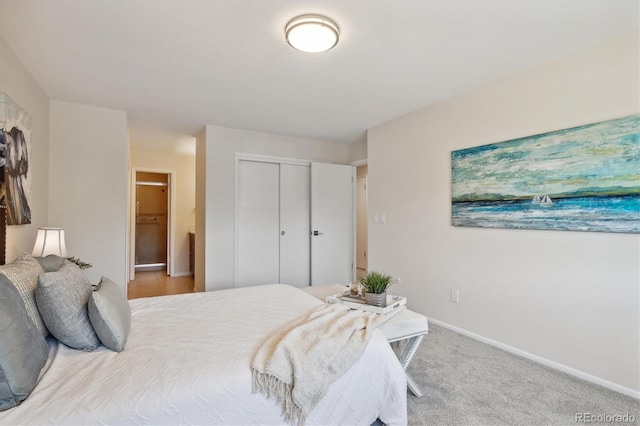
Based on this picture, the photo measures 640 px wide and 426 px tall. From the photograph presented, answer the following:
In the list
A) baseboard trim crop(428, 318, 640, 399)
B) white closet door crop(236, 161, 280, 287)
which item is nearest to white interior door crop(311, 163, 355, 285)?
white closet door crop(236, 161, 280, 287)

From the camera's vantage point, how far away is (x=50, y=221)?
320cm

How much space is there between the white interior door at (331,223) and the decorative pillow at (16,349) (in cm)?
366

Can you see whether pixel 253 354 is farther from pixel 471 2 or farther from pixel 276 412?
pixel 471 2

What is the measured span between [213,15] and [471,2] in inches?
58.4

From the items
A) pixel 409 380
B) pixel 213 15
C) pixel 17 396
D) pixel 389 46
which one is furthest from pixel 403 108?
pixel 17 396

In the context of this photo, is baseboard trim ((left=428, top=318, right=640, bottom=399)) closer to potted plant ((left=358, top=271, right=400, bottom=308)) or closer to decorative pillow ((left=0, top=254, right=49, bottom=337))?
potted plant ((left=358, top=271, right=400, bottom=308))

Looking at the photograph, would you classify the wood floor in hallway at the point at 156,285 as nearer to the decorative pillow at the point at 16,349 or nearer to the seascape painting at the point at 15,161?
the seascape painting at the point at 15,161

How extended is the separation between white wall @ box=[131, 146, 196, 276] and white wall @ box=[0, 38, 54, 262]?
8.77 feet

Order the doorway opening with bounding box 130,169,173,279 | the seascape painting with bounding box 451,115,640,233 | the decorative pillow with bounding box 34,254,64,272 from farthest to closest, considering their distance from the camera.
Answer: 1. the doorway opening with bounding box 130,169,173,279
2. the seascape painting with bounding box 451,115,640,233
3. the decorative pillow with bounding box 34,254,64,272

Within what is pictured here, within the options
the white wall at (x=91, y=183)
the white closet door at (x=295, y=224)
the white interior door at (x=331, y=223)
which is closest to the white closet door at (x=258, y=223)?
the white closet door at (x=295, y=224)

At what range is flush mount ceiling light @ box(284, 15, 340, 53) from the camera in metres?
1.88

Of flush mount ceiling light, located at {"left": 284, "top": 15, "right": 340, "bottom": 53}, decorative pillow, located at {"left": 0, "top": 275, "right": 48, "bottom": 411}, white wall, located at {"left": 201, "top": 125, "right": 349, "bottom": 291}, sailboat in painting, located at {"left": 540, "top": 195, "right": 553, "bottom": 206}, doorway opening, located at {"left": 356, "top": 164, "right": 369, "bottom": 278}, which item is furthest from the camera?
doorway opening, located at {"left": 356, "top": 164, "right": 369, "bottom": 278}

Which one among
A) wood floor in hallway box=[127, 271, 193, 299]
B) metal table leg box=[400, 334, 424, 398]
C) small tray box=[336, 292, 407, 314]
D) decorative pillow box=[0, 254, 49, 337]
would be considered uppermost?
decorative pillow box=[0, 254, 49, 337]

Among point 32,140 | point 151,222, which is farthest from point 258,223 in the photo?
point 151,222
